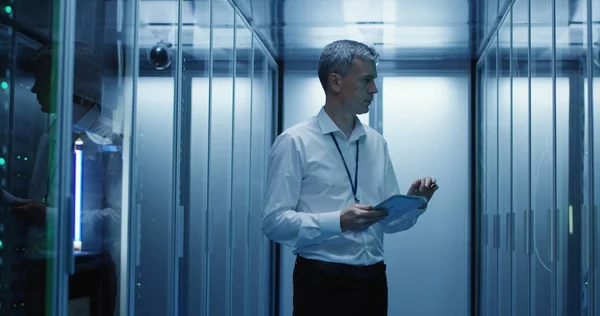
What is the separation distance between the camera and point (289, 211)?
2.35 m

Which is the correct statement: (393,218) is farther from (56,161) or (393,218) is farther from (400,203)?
(56,161)

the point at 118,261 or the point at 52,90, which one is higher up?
the point at 52,90

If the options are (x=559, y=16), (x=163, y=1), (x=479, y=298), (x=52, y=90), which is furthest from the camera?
(x=479, y=298)

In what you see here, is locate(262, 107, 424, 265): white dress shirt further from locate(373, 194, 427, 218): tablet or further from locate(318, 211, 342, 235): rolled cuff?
locate(373, 194, 427, 218): tablet

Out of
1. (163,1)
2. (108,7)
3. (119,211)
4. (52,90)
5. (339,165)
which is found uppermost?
(163,1)

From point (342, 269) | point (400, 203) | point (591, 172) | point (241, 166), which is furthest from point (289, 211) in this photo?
point (241, 166)

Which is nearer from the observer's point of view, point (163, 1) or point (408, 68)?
point (163, 1)

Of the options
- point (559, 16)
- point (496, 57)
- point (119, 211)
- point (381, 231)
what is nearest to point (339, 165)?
point (381, 231)

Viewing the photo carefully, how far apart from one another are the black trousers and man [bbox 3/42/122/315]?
677mm

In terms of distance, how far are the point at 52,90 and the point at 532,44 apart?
2.32 metres

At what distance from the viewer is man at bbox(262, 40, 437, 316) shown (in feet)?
7.68

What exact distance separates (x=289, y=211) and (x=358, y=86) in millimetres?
514

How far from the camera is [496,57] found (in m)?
4.60

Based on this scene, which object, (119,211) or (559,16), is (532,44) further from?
(119,211)
